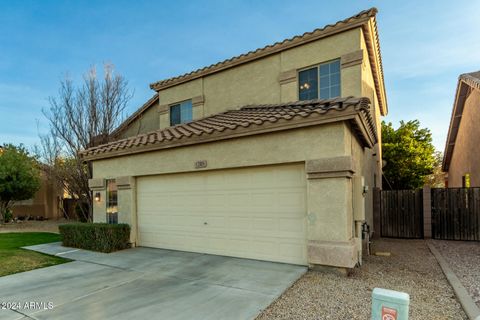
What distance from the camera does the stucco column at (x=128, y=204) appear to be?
9909 mm

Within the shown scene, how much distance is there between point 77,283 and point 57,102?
11.0 m

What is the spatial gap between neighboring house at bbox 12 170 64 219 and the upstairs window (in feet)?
75.5

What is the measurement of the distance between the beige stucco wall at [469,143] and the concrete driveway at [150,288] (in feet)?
43.5

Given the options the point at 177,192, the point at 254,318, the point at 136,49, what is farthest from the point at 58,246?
the point at 136,49

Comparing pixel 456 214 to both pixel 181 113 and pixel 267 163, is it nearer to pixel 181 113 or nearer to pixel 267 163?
pixel 267 163

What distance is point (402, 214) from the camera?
12.0 m

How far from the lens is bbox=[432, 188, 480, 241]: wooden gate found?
35.3 ft

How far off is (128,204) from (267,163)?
5462mm

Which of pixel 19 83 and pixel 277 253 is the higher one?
pixel 19 83

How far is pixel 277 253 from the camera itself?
23.5 ft

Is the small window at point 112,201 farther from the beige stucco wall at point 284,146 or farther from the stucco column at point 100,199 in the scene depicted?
the beige stucco wall at point 284,146

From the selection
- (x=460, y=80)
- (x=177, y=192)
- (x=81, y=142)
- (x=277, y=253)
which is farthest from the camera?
(x=460, y=80)

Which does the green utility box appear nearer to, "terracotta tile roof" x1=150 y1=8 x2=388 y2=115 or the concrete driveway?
the concrete driveway

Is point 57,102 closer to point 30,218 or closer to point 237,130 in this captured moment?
point 237,130
